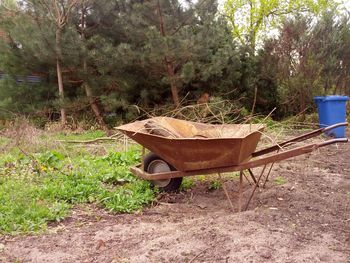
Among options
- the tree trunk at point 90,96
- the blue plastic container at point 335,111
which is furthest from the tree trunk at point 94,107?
the blue plastic container at point 335,111

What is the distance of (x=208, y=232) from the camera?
2.82m

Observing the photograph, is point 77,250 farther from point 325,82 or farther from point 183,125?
point 325,82

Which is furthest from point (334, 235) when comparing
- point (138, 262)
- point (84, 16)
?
point (84, 16)

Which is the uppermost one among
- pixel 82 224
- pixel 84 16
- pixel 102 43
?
pixel 84 16

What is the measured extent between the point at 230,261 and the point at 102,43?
26.3 feet

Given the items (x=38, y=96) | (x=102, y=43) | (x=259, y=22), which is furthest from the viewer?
(x=259, y=22)

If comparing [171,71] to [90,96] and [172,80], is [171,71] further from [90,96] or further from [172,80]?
[90,96]

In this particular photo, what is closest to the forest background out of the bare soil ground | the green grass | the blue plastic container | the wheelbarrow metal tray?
the blue plastic container

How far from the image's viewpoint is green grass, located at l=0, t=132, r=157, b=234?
333 centimetres

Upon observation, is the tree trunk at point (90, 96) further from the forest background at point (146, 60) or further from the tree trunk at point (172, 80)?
the tree trunk at point (172, 80)

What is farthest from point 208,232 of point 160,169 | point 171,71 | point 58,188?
point 171,71

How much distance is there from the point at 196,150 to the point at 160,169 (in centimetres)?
90

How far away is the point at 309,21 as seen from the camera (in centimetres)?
940

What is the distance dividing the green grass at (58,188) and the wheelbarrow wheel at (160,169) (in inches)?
5.6
